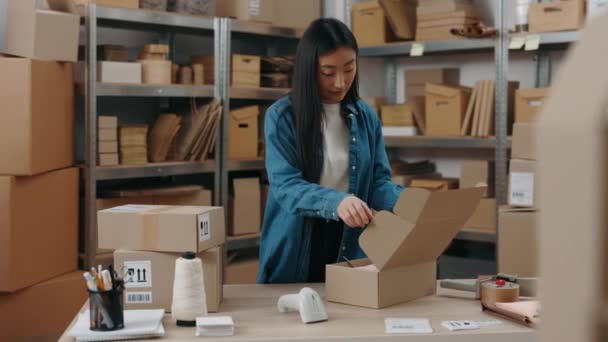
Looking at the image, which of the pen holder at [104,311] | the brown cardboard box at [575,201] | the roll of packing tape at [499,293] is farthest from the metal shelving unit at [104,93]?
the brown cardboard box at [575,201]

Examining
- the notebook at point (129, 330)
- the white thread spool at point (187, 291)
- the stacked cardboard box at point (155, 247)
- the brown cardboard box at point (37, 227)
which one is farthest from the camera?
the brown cardboard box at point (37, 227)

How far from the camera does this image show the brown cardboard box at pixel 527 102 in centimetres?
396

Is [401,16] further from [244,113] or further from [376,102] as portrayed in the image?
[244,113]

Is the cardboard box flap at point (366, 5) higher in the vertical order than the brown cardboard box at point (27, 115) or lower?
higher

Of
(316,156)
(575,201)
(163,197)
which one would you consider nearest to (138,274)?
(316,156)

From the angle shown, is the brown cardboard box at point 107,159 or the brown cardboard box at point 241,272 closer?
the brown cardboard box at point 107,159

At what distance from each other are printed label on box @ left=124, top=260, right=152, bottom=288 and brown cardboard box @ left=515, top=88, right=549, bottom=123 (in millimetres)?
2594

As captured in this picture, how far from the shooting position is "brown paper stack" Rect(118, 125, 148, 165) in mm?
3875

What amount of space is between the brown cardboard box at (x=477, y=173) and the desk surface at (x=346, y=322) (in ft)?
7.41

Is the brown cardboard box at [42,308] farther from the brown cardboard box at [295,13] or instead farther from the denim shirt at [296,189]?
the brown cardboard box at [295,13]

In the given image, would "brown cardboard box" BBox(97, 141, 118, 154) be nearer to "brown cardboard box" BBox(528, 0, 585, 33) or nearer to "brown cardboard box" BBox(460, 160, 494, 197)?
"brown cardboard box" BBox(460, 160, 494, 197)

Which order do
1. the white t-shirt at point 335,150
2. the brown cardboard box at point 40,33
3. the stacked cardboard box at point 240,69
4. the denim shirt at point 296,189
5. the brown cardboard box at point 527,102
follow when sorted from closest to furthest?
the denim shirt at point 296,189 → the white t-shirt at point 335,150 → the brown cardboard box at point 40,33 → the brown cardboard box at point 527,102 → the stacked cardboard box at point 240,69

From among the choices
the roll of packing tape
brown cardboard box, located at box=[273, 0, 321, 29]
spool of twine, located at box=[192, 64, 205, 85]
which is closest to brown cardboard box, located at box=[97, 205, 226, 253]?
the roll of packing tape

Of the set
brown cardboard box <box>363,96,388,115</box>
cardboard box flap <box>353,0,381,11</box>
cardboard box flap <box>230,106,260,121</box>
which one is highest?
cardboard box flap <box>353,0,381,11</box>
